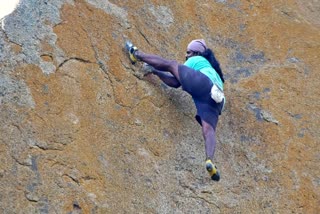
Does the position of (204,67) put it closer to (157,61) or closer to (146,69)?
(157,61)

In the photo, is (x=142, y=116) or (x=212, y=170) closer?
(x=212, y=170)

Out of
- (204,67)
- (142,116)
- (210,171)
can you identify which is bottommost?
(142,116)

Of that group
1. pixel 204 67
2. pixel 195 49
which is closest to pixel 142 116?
pixel 204 67

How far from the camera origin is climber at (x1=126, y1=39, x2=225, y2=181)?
7852 mm

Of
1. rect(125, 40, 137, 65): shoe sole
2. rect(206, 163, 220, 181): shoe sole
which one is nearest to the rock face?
rect(125, 40, 137, 65): shoe sole

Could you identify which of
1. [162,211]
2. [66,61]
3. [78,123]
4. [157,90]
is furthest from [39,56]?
[162,211]

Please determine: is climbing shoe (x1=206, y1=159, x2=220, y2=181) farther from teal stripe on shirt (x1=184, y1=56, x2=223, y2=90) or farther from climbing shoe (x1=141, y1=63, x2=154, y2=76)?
climbing shoe (x1=141, y1=63, x2=154, y2=76)

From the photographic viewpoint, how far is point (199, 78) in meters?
7.92

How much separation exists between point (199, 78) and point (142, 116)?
28.7 inches

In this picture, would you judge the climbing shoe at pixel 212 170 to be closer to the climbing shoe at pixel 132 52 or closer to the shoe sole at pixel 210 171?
the shoe sole at pixel 210 171

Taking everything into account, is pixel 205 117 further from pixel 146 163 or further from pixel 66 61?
pixel 66 61

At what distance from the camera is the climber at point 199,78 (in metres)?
7.85

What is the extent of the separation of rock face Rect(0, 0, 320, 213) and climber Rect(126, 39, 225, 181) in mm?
182

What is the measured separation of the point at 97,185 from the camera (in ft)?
23.6
